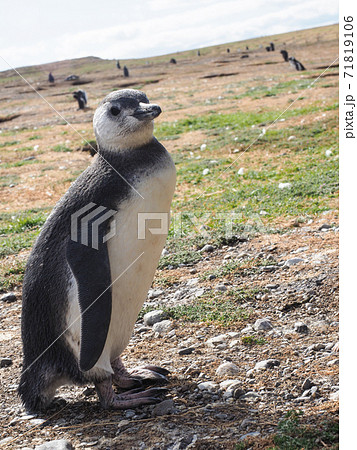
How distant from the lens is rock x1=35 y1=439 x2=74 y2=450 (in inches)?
109

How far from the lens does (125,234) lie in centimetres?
310

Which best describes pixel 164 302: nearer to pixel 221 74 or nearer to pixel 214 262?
pixel 214 262

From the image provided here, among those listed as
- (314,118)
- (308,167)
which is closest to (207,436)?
(308,167)

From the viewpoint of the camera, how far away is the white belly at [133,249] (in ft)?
10.1

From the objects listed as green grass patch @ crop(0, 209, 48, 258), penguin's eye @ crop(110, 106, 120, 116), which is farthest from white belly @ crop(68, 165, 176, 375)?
green grass patch @ crop(0, 209, 48, 258)

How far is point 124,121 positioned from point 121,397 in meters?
1.67

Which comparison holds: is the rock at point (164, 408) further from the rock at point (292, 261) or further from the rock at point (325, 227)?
the rock at point (325, 227)

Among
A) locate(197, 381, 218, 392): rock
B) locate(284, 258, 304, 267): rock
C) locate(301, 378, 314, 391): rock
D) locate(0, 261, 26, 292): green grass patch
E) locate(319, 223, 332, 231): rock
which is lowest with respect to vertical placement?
locate(197, 381, 218, 392): rock

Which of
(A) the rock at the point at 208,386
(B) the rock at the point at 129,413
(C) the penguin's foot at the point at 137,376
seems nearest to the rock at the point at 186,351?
(C) the penguin's foot at the point at 137,376

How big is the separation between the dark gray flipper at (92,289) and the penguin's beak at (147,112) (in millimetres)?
645

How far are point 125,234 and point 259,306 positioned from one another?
1.71 m

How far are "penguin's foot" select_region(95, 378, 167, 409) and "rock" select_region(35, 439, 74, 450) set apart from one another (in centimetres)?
44

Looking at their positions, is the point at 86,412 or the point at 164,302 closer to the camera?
the point at 86,412

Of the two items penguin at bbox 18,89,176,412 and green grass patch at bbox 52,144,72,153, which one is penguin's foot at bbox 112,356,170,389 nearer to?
penguin at bbox 18,89,176,412
